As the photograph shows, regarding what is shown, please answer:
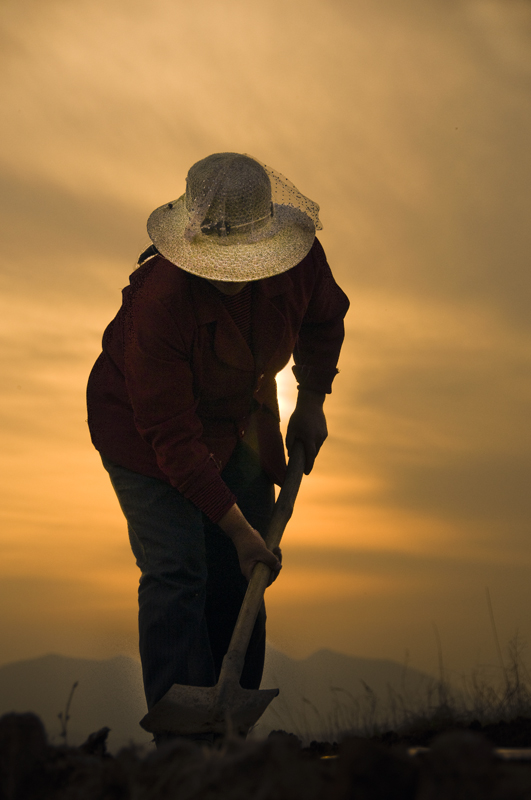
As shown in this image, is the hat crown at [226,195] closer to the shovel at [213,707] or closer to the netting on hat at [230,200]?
the netting on hat at [230,200]

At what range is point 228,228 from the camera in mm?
2477

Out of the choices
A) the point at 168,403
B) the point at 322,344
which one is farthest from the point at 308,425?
the point at 168,403

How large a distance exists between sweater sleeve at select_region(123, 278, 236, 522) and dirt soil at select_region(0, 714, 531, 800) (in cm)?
111

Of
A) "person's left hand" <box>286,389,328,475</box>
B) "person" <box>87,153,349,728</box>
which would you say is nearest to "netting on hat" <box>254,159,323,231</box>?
"person" <box>87,153,349,728</box>

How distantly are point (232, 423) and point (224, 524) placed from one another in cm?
51

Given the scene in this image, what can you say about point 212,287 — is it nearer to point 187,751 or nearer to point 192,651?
point 192,651

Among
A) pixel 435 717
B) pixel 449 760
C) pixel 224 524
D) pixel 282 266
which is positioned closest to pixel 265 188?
pixel 282 266

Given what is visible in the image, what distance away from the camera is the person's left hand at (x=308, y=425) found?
3346 mm

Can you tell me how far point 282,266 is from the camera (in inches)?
98.4

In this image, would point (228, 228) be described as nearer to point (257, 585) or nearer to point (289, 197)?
point (289, 197)

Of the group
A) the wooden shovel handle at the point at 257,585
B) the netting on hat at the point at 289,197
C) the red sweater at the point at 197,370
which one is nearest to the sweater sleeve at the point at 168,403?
the red sweater at the point at 197,370

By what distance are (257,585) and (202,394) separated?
0.74 meters

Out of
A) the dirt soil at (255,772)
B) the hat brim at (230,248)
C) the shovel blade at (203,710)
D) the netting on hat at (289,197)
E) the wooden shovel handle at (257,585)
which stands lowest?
the dirt soil at (255,772)

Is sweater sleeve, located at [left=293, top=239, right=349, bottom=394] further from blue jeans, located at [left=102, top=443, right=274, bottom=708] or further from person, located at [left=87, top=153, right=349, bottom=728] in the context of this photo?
blue jeans, located at [left=102, top=443, right=274, bottom=708]
